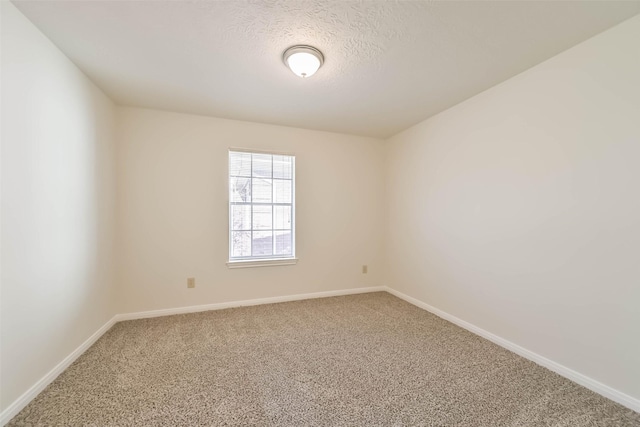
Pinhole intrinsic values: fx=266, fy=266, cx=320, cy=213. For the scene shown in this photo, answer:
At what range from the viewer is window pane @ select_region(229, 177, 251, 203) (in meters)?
3.42

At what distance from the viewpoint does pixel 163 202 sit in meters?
3.11

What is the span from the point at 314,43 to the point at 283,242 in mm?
2455

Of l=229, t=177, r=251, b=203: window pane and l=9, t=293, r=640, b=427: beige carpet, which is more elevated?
l=229, t=177, r=251, b=203: window pane

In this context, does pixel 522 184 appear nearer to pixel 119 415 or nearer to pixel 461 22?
pixel 461 22

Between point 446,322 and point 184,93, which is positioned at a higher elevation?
point 184,93

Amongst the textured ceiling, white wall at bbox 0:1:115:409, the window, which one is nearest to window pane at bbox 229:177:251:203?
the window

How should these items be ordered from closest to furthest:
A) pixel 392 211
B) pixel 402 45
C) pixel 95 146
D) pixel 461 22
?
pixel 461 22 → pixel 402 45 → pixel 95 146 → pixel 392 211

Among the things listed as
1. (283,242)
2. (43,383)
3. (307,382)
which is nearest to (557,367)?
(307,382)

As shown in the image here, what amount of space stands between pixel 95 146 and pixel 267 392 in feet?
8.70

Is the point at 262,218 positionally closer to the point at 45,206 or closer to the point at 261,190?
the point at 261,190

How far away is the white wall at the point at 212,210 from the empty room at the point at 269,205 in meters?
0.03

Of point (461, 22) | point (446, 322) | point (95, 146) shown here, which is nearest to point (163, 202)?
point (95, 146)

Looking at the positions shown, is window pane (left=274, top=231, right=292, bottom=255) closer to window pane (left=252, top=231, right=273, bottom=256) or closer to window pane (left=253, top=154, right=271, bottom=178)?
window pane (left=252, top=231, right=273, bottom=256)

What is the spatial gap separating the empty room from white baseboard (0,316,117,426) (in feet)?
0.05
